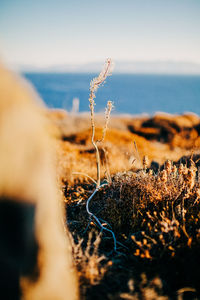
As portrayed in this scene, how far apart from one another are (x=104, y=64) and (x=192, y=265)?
101 inches

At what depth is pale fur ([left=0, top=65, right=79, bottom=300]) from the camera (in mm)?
1158

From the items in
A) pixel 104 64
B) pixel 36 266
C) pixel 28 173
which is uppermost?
pixel 104 64

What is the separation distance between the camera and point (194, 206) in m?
2.92

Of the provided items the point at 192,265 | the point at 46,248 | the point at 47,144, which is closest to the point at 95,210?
the point at 192,265

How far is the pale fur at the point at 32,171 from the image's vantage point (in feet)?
3.80

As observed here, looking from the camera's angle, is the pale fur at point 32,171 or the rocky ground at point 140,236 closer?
the pale fur at point 32,171

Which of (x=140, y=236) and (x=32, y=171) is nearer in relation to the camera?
(x=32, y=171)

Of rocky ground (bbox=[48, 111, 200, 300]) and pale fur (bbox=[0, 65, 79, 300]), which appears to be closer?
pale fur (bbox=[0, 65, 79, 300])

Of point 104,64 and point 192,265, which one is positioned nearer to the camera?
point 192,265

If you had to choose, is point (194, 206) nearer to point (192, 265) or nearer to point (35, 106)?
point (192, 265)

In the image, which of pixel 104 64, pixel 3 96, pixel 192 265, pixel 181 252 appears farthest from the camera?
pixel 104 64

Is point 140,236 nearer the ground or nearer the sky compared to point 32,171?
nearer the ground

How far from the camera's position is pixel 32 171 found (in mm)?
1223

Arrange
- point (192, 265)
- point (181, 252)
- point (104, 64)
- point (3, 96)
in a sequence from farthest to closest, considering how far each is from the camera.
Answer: point (104, 64) < point (181, 252) < point (192, 265) < point (3, 96)
